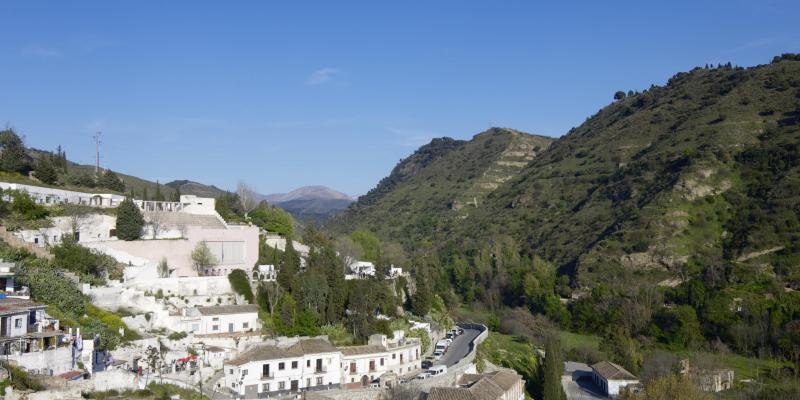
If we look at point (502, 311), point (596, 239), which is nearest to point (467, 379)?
point (502, 311)

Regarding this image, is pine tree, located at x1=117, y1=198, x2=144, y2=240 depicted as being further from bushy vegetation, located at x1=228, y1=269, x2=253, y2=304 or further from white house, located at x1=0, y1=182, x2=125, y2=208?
bushy vegetation, located at x1=228, y1=269, x2=253, y2=304

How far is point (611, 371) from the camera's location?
48.4 meters

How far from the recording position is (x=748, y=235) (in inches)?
2650

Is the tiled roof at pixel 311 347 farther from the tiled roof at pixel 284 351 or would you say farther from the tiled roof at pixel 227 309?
the tiled roof at pixel 227 309

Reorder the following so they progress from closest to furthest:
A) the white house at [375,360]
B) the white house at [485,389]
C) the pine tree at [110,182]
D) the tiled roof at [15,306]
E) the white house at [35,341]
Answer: the white house at [35,341], the tiled roof at [15,306], the white house at [485,389], the white house at [375,360], the pine tree at [110,182]

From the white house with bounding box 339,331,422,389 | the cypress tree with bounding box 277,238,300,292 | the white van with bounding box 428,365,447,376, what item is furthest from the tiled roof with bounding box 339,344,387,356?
the cypress tree with bounding box 277,238,300,292

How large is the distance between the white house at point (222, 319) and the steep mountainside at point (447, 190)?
7045cm

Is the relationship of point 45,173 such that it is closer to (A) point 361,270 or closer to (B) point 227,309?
(B) point 227,309

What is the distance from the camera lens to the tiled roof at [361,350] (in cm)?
3842

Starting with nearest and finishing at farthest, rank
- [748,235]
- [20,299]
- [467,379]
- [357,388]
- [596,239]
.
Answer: [20,299], [357,388], [467,379], [748,235], [596,239]

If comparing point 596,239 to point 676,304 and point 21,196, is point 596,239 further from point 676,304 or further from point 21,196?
point 21,196

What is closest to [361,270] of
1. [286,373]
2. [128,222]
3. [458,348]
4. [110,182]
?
[458,348]

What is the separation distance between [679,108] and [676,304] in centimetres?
5206

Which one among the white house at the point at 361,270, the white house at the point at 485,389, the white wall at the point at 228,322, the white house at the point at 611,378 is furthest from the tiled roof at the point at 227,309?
the white house at the point at 611,378
